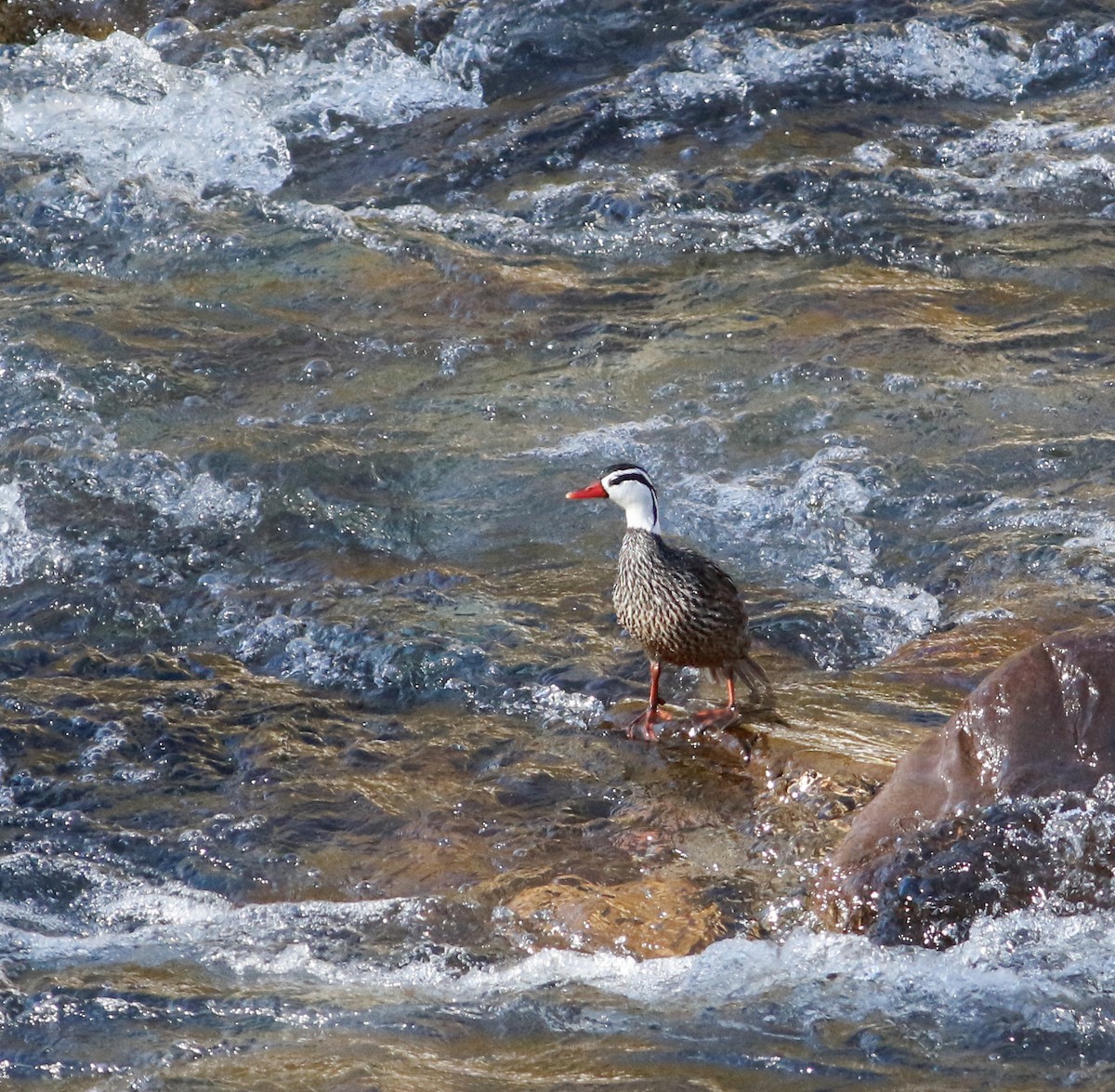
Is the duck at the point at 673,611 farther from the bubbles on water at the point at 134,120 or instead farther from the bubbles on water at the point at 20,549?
the bubbles on water at the point at 134,120

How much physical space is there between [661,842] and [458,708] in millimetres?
1224

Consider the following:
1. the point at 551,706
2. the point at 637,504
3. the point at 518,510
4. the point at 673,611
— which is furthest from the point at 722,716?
the point at 518,510

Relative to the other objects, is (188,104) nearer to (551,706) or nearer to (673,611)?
(551,706)

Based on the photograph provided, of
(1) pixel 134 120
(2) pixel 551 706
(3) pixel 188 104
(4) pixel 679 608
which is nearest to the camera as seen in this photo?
(4) pixel 679 608

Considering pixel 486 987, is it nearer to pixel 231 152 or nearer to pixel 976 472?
pixel 976 472

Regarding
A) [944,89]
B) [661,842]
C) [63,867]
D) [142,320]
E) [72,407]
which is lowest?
[63,867]

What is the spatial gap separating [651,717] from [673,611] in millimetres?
422

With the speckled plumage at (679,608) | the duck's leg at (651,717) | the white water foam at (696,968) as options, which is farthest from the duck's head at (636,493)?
the white water foam at (696,968)

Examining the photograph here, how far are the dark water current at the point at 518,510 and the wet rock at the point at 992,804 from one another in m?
0.05

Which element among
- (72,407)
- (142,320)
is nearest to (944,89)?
(142,320)

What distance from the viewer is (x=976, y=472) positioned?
7168 millimetres

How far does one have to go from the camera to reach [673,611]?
5.39 meters

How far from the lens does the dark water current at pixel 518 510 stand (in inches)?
160

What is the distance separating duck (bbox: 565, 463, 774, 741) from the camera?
213 inches
